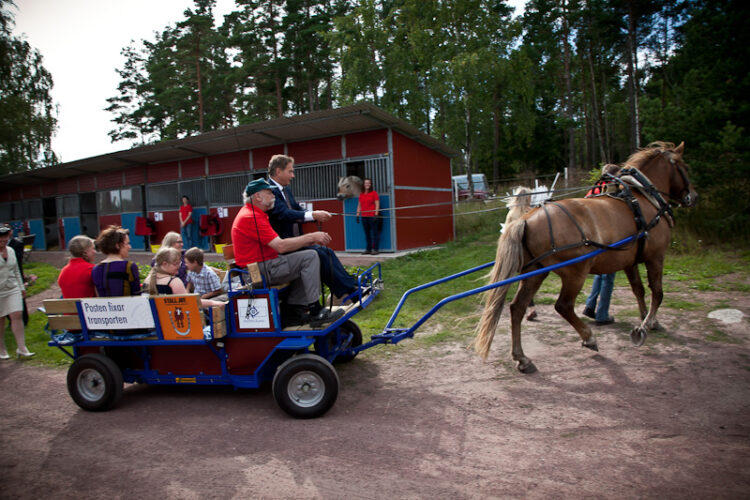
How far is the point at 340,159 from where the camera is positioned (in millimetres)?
12156

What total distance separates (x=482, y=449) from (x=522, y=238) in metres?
2.27

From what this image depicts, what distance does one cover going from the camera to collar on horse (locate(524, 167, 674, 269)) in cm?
447

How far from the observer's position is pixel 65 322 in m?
4.21

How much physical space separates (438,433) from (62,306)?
360 centimetres

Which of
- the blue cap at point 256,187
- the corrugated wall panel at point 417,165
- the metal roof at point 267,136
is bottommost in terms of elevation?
the blue cap at point 256,187

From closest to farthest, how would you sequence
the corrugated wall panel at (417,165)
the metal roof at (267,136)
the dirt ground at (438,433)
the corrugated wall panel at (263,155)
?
the dirt ground at (438,433), the metal roof at (267,136), the corrugated wall panel at (417,165), the corrugated wall panel at (263,155)

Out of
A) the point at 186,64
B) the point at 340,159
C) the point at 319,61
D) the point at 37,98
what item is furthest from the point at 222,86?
the point at 340,159

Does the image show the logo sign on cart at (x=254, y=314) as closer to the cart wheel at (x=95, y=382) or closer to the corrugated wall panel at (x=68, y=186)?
the cart wheel at (x=95, y=382)

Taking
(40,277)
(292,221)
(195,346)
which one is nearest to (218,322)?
(195,346)

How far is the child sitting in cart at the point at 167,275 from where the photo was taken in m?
4.40

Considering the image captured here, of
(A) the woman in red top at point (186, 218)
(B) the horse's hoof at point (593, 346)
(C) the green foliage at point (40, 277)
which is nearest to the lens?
(B) the horse's hoof at point (593, 346)

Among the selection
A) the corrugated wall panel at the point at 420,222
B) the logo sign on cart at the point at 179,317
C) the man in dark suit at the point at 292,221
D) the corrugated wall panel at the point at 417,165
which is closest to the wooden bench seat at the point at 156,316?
the logo sign on cart at the point at 179,317

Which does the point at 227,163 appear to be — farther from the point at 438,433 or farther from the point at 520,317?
the point at 438,433

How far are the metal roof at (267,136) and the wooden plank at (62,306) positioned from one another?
7378 millimetres
